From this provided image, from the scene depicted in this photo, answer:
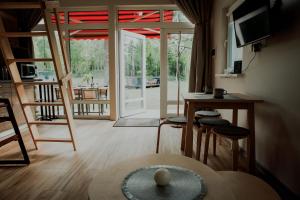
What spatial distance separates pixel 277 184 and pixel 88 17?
500 centimetres

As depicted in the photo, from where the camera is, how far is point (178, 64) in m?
5.11

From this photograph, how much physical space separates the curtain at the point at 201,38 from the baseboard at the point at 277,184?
2.32 meters

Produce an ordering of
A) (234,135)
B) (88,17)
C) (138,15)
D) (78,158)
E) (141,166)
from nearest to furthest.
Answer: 1. (141,166)
2. (234,135)
3. (78,158)
4. (138,15)
5. (88,17)

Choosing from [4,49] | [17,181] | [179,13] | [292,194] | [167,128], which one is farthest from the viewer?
[179,13]

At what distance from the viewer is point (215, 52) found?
14.3ft

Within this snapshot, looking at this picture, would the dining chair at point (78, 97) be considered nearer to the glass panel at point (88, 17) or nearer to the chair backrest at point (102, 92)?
the chair backrest at point (102, 92)

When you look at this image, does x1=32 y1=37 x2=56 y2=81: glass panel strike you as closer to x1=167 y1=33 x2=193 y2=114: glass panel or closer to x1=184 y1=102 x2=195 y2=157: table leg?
x1=167 y1=33 x2=193 y2=114: glass panel

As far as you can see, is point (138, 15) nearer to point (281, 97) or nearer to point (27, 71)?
point (27, 71)

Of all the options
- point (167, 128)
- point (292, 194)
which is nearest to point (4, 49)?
point (167, 128)

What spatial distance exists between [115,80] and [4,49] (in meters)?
2.57

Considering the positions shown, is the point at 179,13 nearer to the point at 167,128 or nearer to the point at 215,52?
the point at 215,52

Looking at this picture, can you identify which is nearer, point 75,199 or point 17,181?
point 75,199

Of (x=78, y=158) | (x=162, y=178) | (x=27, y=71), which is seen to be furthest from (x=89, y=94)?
(x=162, y=178)

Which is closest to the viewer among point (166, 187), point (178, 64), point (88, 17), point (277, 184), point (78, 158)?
point (166, 187)
